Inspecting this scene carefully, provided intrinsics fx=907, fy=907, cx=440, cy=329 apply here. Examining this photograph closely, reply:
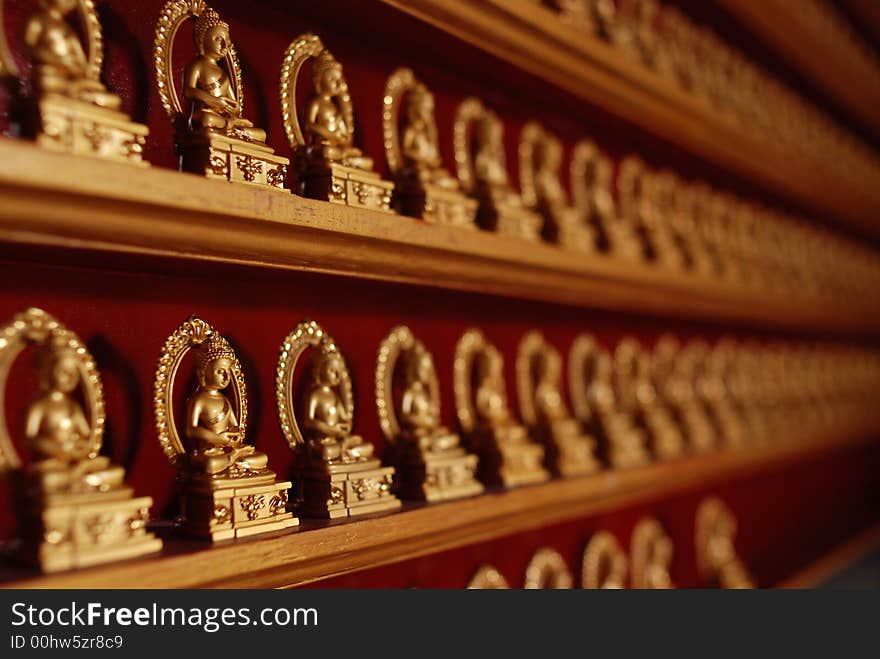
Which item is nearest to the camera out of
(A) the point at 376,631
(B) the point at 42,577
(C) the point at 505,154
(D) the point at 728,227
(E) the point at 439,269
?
(B) the point at 42,577

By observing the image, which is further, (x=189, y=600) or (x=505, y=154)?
(x=505, y=154)

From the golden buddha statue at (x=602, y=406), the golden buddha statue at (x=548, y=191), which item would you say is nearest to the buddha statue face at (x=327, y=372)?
the golden buddha statue at (x=548, y=191)

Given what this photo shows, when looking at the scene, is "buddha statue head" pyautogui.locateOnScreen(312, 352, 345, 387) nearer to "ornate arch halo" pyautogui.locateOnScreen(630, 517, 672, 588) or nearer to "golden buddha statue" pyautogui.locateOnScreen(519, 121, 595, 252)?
"golden buddha statue" pyautogui.locateOnScreen(519, 121, 595, 252)

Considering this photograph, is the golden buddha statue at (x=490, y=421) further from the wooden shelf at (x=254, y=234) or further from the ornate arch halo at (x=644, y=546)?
the ornate arch halo at (x=644, y=546)

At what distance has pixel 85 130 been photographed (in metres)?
0.59

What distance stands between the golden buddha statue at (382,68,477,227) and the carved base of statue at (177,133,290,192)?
0.70 ft

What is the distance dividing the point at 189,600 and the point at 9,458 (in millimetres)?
157

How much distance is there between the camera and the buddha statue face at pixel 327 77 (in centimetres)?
84

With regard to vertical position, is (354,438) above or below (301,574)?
above

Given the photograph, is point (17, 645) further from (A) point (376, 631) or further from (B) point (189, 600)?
(A) point (376, 631)

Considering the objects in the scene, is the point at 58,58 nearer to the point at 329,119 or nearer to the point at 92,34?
the point at 92,34

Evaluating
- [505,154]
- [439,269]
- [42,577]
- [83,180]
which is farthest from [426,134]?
[42,577]

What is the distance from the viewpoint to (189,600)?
626mm

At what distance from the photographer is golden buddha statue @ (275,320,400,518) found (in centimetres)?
78
